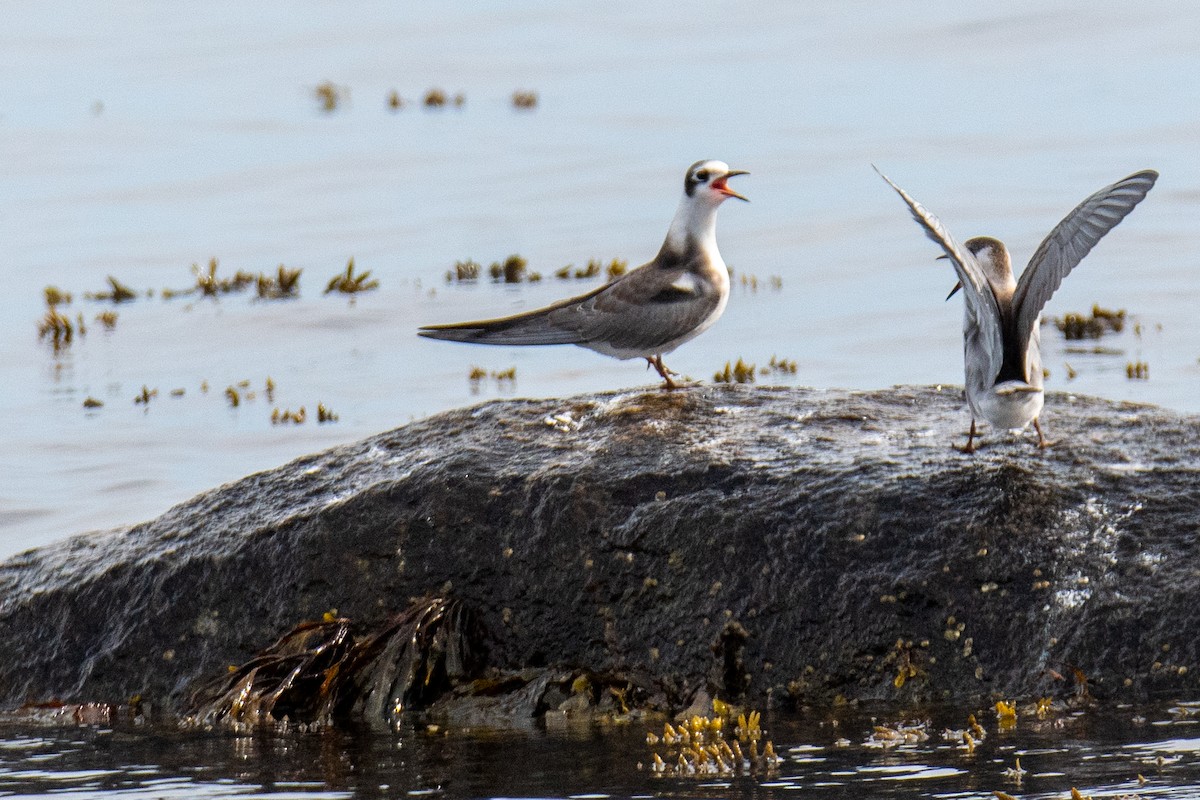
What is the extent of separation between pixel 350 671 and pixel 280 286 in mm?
13456

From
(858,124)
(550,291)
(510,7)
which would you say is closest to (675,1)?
(510,7)

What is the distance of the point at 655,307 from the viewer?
32.3 ft

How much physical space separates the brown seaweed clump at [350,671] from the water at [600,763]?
0.18 metres

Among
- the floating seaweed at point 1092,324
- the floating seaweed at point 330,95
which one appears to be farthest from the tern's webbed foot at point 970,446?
the floating seaweed at point 330,95

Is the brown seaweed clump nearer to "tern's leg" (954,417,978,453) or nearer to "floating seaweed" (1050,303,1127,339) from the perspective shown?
"tern's leg" (954,417,978,453)

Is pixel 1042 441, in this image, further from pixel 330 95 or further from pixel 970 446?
pixel 330 95

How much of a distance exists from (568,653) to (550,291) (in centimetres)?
1251

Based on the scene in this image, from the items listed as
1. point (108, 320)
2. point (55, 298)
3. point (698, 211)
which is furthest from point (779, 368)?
point (55, 298)

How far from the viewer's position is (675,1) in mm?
52094

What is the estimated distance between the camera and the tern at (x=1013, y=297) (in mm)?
6840

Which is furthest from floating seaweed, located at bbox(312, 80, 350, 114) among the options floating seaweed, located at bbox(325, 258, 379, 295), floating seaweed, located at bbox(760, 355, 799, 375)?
floating seaweed, located at bbox(760, 355, 799, 375)

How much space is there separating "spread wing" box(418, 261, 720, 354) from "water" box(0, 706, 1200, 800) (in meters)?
3.21

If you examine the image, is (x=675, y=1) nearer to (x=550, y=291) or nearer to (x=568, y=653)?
(x=550, y=291)

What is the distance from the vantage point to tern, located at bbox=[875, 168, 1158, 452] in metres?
6.84
